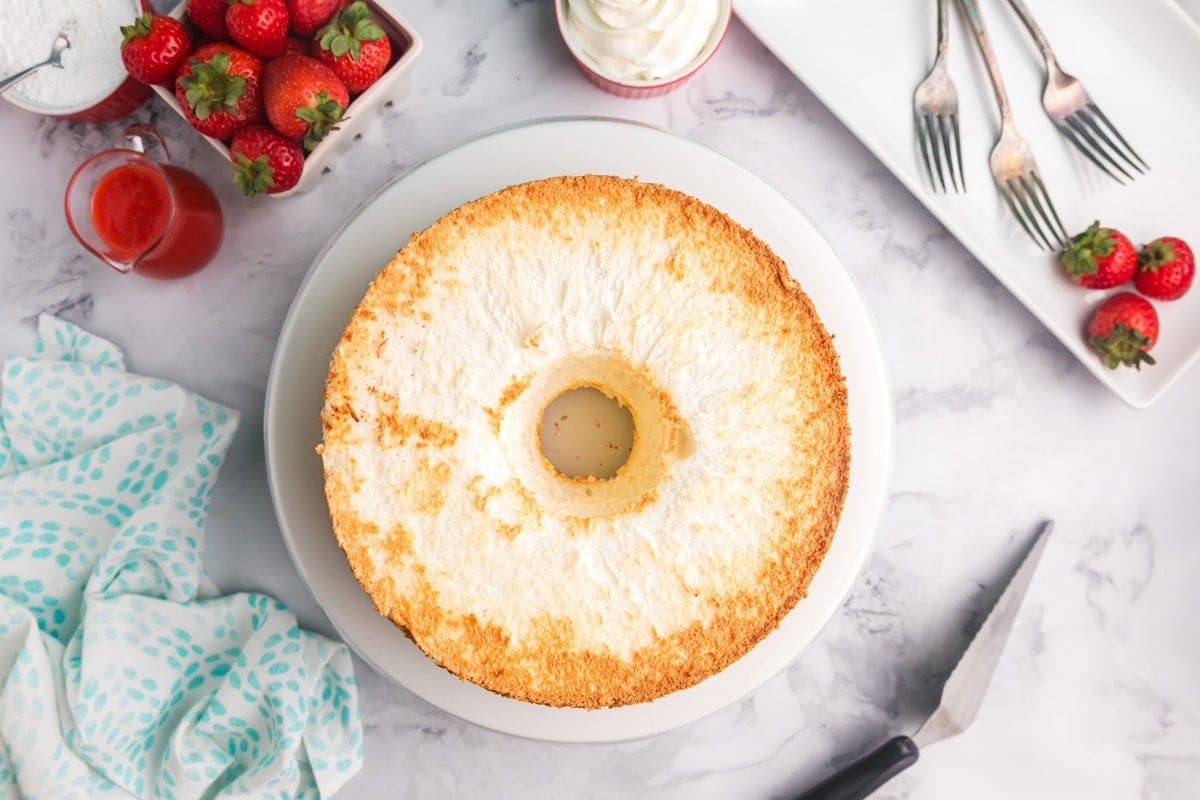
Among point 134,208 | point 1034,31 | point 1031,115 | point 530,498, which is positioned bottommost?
point 134,208

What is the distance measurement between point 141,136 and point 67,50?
0.26 metres

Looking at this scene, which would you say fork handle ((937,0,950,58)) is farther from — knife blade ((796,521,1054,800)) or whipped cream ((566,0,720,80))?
knife blade ((796,521,1054,800))

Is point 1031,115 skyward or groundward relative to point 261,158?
skyward

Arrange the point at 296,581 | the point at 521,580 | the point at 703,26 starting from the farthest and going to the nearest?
the point at 296,581 < the point at 703,26 < the point at 521,580

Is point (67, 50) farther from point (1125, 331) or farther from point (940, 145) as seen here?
point (1125, 331)

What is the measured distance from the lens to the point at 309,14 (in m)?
1.72

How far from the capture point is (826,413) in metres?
1.58

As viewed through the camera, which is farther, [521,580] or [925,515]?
[925,515]

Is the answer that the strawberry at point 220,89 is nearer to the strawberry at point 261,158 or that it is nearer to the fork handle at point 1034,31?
the strawberry at point 261,158

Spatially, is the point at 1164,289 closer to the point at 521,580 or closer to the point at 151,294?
the point at 521,580

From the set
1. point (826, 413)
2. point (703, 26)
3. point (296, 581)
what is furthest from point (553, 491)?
point (703, 26)

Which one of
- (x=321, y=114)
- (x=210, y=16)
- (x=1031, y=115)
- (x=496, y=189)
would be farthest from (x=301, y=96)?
(x=1031, y=115)

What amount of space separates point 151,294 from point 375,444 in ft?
2.96

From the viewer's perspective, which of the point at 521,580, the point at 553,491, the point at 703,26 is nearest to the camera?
the point at 521,580
